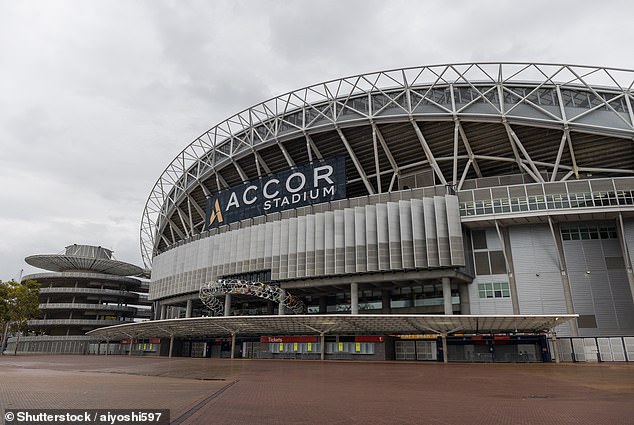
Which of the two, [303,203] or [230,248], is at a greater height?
[303,203]

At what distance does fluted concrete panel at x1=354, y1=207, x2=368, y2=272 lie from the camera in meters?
47.3

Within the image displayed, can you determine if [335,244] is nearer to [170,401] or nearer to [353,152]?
[353,152]

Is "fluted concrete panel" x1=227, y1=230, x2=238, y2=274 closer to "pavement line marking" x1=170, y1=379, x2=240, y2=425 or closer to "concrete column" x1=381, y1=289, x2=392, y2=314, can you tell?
"concrete column" x1=381, y1=289, x2=392, y2=314

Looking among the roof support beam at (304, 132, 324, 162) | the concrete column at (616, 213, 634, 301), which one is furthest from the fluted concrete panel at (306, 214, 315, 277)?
the concrete column at (616, 213, 634, 301)

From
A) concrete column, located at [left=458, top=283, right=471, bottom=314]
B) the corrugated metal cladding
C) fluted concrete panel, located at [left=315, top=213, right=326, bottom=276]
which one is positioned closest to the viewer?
the corrugated metal cladding

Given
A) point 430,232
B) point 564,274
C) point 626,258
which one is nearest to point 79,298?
point 430,232

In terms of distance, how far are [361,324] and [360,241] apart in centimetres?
1188

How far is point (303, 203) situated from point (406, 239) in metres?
16.5

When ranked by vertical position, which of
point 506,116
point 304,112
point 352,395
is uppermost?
point 304,112

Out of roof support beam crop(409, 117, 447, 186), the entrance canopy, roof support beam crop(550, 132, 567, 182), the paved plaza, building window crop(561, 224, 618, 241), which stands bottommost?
the paved plaza

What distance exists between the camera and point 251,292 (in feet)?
164

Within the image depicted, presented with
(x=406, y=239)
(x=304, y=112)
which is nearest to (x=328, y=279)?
Answer: (x=406, y=239)

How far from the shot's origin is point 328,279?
1980 inches

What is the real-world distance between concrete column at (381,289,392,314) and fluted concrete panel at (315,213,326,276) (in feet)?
28.3
